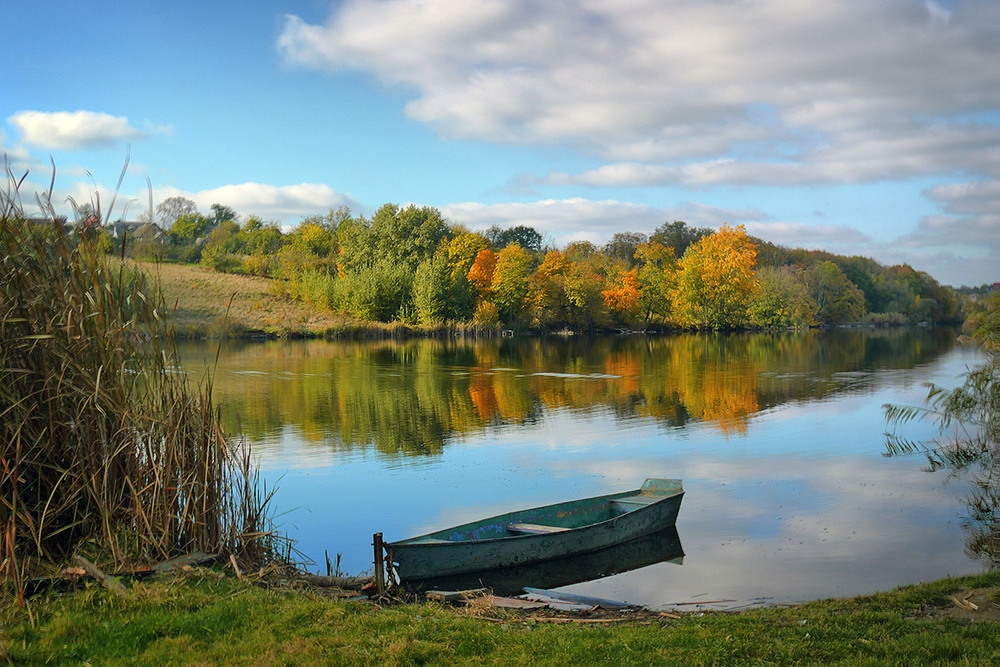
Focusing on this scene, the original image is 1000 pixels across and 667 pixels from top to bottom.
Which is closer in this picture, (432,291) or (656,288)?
(432,291)

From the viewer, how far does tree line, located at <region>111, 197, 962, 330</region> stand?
239 feet

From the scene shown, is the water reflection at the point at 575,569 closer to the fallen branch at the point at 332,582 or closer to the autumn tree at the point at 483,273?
the fallen branch at the point at 332,582

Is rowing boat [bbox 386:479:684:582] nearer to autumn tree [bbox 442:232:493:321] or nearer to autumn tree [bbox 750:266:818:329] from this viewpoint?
autumn tree [bbox 442:232:493:321]

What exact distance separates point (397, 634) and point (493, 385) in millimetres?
27405

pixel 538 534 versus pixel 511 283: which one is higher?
pixel 511 283

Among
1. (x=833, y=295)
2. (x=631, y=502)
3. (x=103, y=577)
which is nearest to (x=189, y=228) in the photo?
(x=833, y=295)

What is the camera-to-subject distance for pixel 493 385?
33.7 metres

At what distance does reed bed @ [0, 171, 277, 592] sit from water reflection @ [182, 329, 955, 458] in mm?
8510

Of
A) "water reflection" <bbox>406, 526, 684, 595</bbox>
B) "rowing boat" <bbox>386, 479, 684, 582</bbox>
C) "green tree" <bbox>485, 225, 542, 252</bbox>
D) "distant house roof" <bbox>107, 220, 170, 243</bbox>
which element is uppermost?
"green tree" <bbox>485, 225, 542, 252</bbox>

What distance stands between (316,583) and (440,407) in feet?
61.6

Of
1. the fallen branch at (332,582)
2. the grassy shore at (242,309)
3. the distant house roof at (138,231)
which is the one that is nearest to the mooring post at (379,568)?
the fallen branch at (332,582)

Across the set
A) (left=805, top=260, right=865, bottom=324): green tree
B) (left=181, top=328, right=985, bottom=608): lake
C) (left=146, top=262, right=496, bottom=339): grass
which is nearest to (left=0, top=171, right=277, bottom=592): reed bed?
(left=181, top=328, right=985, bottom=608): lake

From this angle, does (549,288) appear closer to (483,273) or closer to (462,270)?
(483,273)

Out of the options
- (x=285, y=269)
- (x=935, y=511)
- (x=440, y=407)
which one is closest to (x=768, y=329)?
(x=285, y=269)
